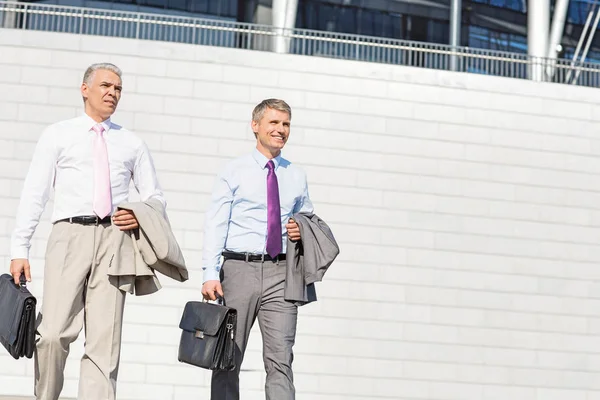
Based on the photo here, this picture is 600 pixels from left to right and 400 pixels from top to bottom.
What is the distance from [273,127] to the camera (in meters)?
6.22

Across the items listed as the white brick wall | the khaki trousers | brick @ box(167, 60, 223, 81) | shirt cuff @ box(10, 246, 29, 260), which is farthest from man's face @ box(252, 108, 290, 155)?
brick @ box(167, 60, 223, 81)

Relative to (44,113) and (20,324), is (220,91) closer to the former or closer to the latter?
(44,113)

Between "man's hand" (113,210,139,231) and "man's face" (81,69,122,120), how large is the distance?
609mm

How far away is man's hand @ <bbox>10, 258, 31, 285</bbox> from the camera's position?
550 cm

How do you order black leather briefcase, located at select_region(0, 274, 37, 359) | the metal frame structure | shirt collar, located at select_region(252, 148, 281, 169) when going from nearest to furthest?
black leather briefcase, located at select_region(0, 274, 37, 359), shirt collar, located at select_region(252, 148, 281, 169), the metal frame structure

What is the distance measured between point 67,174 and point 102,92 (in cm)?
48

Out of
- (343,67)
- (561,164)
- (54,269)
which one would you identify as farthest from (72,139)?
(561,164)

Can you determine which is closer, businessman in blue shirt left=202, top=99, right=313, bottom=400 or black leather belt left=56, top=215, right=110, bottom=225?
black leather belt left=56, top=215, right=110, bottom=225

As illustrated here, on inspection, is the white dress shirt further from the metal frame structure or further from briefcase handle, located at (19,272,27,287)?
the metal frame structure

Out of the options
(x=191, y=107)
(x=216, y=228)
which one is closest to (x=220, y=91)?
(x=191, y=107)

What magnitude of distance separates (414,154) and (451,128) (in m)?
0.66

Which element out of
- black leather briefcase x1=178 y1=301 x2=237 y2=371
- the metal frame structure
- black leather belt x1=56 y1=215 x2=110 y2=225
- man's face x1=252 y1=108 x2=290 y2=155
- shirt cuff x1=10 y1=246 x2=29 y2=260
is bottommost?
black leather briefcase x1=178 y1=301 x2=237 y2=371

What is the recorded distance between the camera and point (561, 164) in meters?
14.5

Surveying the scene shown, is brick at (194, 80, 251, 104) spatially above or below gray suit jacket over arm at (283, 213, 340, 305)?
above
